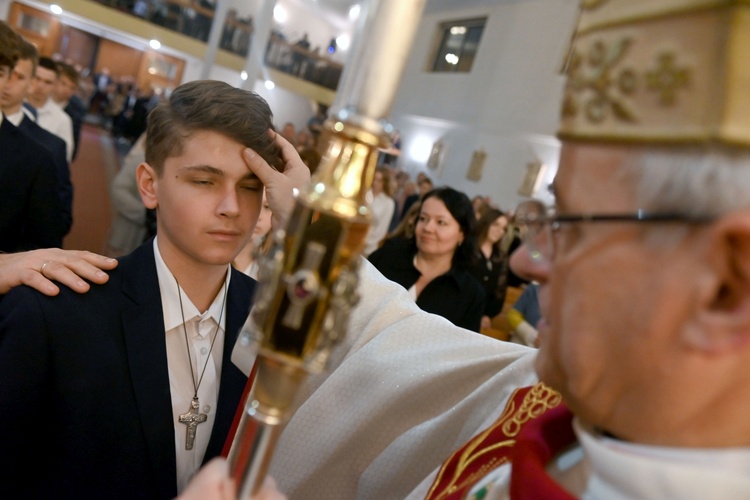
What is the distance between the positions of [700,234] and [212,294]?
4.24 feet

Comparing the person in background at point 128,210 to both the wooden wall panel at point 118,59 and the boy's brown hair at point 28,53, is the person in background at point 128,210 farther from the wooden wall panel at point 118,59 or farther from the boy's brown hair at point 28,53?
the wooden wall panel at point 118,59

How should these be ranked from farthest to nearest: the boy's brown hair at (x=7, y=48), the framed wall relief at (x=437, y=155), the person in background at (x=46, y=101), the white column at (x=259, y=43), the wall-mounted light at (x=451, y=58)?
1. the wall-mounted light at (x=451, y=58)
2. the framed wall relief at (x=437, y=155)
3. the white column at (x=259, y=43)
4. the person in background at (x=46, y=101)
5. the boy's brown hair at (x=7, y=48)

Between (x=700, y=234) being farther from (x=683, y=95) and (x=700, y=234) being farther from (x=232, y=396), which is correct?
(x=232, y=396)

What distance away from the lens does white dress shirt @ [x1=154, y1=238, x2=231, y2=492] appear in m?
1.49

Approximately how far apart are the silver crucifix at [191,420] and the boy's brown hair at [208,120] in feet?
2.00

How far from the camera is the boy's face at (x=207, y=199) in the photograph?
150cm

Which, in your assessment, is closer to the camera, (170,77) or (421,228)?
(421,228)

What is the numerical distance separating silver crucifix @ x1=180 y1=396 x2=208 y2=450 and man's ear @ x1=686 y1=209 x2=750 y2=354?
116 centimetres

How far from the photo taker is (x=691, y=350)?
68 cm

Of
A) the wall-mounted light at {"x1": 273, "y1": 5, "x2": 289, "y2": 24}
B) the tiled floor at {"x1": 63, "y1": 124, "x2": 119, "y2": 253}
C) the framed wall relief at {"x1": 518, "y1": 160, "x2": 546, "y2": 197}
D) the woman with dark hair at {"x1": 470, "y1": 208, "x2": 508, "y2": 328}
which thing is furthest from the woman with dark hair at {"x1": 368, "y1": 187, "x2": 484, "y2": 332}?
the wall-mounted light at {"x1": 273, "y1": 5, "x2": 289, "y2": 24}

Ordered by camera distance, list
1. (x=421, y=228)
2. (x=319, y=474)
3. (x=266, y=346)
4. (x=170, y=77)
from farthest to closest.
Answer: (x=170, y=77) < (x=421, y=228) < (x=319, y=474) < (x=266, y=346)

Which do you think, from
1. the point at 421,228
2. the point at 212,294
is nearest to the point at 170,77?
the point at 421,228

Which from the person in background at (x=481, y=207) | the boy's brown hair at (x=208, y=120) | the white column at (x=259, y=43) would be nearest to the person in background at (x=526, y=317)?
the person in background at (x=481, y=207)

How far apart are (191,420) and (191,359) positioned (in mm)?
167
